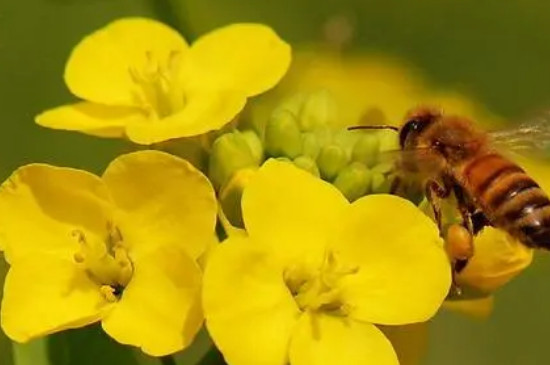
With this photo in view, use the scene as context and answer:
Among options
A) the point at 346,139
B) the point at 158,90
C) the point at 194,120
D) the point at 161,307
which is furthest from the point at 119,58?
the point at 161,307

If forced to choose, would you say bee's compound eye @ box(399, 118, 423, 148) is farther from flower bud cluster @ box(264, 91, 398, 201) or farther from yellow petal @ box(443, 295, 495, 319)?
yellow petal @ box(443, 295, 495, 319)

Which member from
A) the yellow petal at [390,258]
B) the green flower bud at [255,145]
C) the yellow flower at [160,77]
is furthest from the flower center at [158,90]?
the yellow petal at [390,258]

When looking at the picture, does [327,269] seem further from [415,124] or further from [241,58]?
[241,58]

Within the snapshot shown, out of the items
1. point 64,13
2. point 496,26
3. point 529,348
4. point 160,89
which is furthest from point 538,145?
point 496,26

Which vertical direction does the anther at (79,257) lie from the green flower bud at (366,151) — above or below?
below

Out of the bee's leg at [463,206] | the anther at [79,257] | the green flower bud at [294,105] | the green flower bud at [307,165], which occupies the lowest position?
the anther at [79,257]

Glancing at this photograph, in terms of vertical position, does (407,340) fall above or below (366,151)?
below

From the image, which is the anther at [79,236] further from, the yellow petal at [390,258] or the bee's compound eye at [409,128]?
the bee's compound eye at [409,128]
